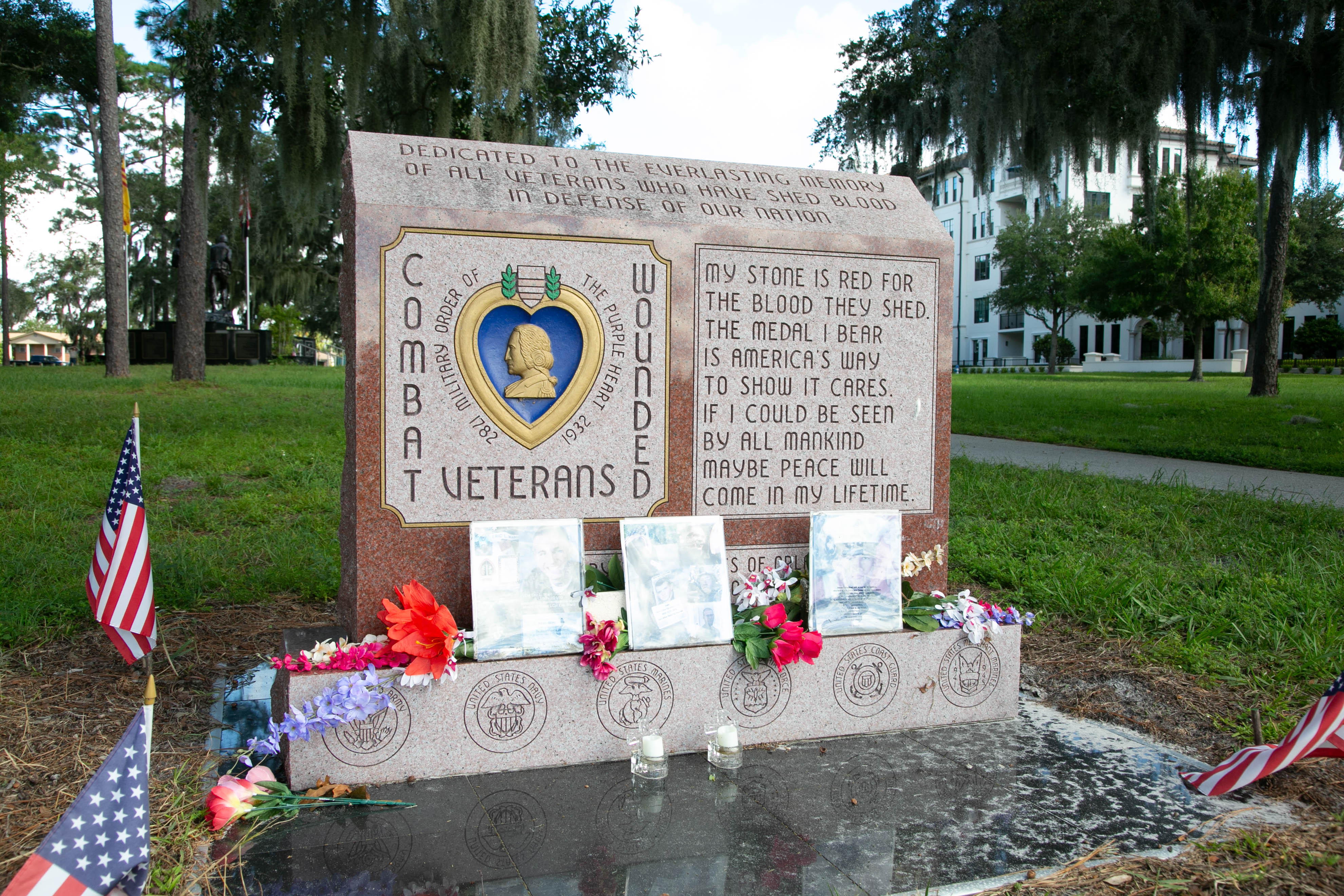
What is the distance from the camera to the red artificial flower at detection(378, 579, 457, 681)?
301 cm

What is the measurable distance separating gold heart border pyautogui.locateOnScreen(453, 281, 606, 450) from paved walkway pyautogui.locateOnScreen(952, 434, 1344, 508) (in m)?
5.80

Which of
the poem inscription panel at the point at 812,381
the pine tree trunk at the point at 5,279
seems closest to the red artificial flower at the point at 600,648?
the poem inscription panel at the point at 812,381

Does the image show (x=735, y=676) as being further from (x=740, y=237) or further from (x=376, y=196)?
(x=376, y=196)

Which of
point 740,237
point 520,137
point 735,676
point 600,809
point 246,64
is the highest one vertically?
point 246,64

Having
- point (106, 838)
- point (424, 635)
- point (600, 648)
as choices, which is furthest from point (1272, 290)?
point (106, 838)

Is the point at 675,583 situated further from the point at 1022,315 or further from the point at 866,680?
the point at 1022,315

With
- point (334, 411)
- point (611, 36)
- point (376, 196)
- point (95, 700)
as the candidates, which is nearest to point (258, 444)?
point (334, 411)

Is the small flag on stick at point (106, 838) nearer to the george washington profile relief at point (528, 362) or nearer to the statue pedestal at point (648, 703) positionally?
the statue pedestal at point (648, 703)

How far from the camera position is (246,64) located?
9.05m

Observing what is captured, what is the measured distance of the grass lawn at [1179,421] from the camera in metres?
10.0

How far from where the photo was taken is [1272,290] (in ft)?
52.3

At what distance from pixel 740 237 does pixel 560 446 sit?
1.02 metres

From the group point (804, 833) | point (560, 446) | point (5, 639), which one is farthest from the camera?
point (5, 639)

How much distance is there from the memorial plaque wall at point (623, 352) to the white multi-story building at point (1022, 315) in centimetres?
3660
